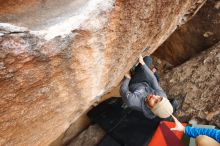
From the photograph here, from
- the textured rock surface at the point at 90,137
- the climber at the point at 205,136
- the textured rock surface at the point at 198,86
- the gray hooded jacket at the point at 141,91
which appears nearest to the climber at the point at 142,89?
the gray hooded jacket at the point at 141,91

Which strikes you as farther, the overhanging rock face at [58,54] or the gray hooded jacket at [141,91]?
the gray hooded jacket at [141,91]

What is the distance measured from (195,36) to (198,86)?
883 millimetres

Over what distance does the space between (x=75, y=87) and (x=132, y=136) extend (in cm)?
197

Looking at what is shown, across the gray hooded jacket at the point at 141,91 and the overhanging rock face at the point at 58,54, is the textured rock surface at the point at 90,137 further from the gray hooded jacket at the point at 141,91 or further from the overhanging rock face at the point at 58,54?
the overhanging rock face at the point at 58,54

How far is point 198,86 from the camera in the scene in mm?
4887

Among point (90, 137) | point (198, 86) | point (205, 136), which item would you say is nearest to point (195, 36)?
point (198, 86)

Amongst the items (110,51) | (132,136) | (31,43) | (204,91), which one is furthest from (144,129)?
(31,43)

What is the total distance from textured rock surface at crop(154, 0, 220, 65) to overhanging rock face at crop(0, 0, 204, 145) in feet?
5.58

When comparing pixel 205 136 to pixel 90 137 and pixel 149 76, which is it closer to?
pixel 149 76

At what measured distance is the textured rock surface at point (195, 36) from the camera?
4992 mm

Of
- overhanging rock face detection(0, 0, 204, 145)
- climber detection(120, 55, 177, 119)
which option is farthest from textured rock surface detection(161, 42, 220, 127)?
overhanging rock face detection(0, 0, 204, 145)

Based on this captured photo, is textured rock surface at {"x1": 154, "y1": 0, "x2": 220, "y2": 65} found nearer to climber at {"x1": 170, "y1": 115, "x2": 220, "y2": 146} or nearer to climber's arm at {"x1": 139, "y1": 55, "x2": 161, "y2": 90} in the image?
climber's arm at {"x1": 139, "y1": 55, "x2": 161, "y2": 90}

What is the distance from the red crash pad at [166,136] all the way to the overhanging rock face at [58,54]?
143 centimetres

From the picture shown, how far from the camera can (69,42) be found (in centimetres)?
255
